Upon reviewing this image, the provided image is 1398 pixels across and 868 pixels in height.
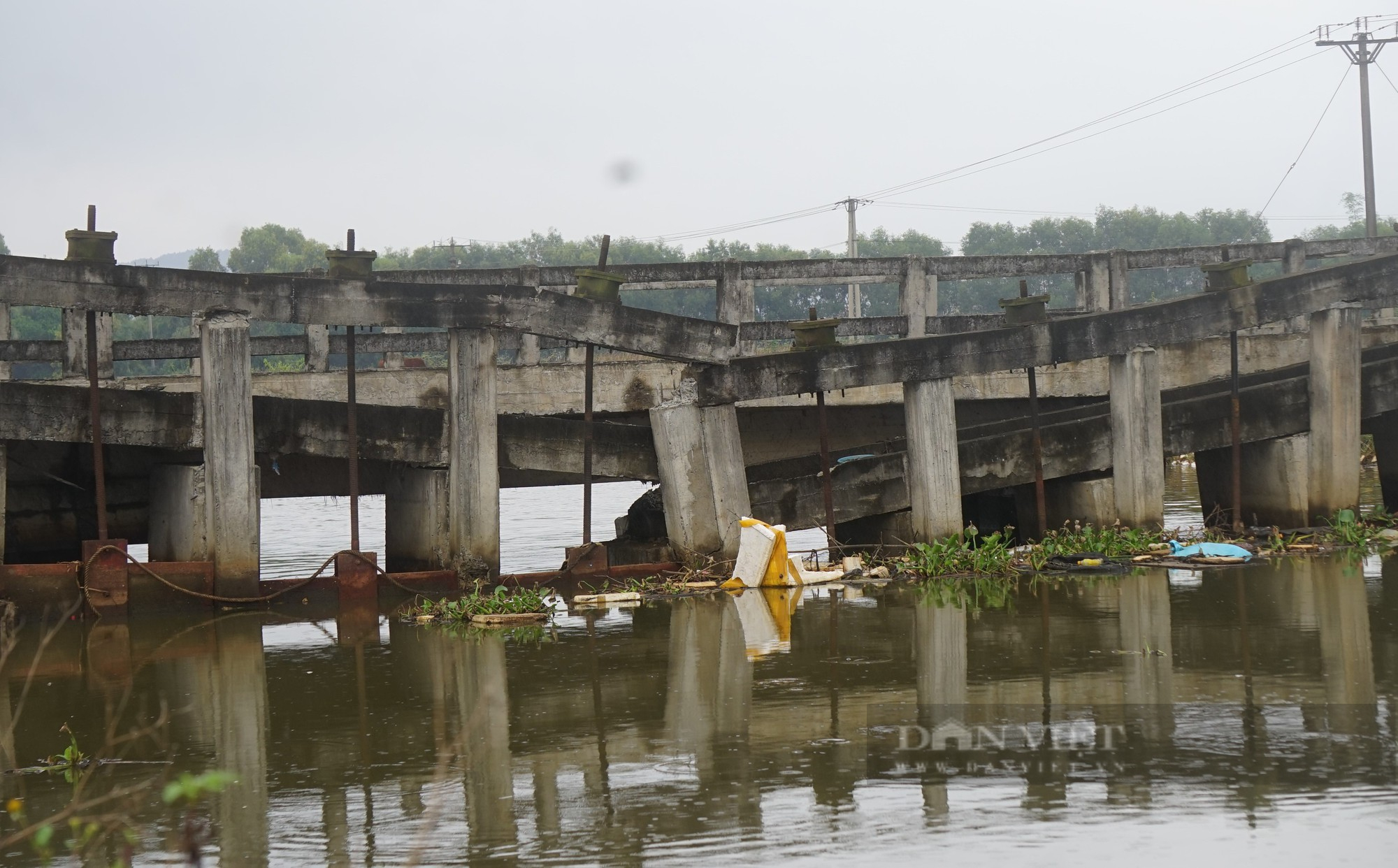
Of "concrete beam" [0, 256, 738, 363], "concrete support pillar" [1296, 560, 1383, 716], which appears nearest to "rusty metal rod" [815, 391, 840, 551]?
"concrete beam" [0, 256, 738, 363]

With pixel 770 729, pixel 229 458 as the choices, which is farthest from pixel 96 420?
pixel 770 729

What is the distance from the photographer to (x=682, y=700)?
8.64m

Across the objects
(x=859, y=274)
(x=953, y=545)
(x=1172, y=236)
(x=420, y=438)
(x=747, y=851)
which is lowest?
(x=747, y=851)

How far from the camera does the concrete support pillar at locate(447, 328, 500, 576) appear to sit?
1316 centimetres

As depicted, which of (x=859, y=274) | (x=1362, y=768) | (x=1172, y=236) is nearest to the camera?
(x=1362, y=768)

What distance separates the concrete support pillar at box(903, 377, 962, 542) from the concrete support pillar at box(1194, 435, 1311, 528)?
3260 millimetres

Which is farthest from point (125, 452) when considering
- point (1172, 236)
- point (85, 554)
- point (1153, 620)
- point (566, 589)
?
point (1172, 236)

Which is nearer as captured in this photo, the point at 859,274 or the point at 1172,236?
the point at 859,274

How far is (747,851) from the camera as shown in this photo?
18.6ft

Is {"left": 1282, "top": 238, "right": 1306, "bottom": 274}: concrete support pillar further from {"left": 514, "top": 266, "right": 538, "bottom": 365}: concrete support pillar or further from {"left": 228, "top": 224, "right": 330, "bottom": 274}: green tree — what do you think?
{"left": 228, "top": 224, "right": 330, "bottom": 274}: green tree

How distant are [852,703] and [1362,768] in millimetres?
2742

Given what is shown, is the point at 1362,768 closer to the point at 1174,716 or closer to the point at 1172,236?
the point at 1174,716

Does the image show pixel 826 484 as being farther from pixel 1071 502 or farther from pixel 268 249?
pixel 268 249

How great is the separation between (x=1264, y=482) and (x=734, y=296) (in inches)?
243
